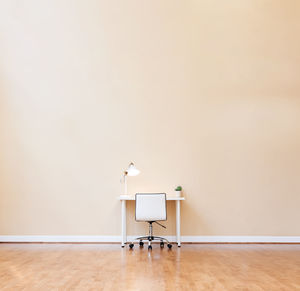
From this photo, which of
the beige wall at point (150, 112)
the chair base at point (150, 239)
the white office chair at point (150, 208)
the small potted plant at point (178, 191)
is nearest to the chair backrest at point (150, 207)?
the white office chair at point (150, 208)

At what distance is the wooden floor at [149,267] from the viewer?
2.94 metres

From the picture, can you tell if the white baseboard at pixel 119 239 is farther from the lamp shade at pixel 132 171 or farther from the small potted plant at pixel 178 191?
the lamp shade at pixel 132 171

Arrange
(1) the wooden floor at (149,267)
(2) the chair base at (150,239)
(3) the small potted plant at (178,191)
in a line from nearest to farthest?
1. (1) the wooden floor at (149,267)
2. (2) the chair base at (150,239)
3. (3) the small potted plant at (178,191)

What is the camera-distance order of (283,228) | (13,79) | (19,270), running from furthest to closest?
(13,79) → (283,228) → (19,270)

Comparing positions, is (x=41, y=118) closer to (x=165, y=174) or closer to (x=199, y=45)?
(x=165, y=174)

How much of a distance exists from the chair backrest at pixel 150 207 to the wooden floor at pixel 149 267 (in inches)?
17.4

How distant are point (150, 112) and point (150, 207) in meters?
1.61

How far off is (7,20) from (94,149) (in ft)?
8.57

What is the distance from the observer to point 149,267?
3.68m

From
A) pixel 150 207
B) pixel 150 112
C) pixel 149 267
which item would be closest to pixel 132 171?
pixel 150 207

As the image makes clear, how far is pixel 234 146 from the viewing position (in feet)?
18.7

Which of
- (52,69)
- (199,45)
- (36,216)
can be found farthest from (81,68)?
(36,216)

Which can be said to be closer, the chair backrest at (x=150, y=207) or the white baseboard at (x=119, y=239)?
the chair backrest at (x=150, y=207)

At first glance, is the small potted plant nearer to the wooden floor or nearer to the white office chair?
the white office chair
